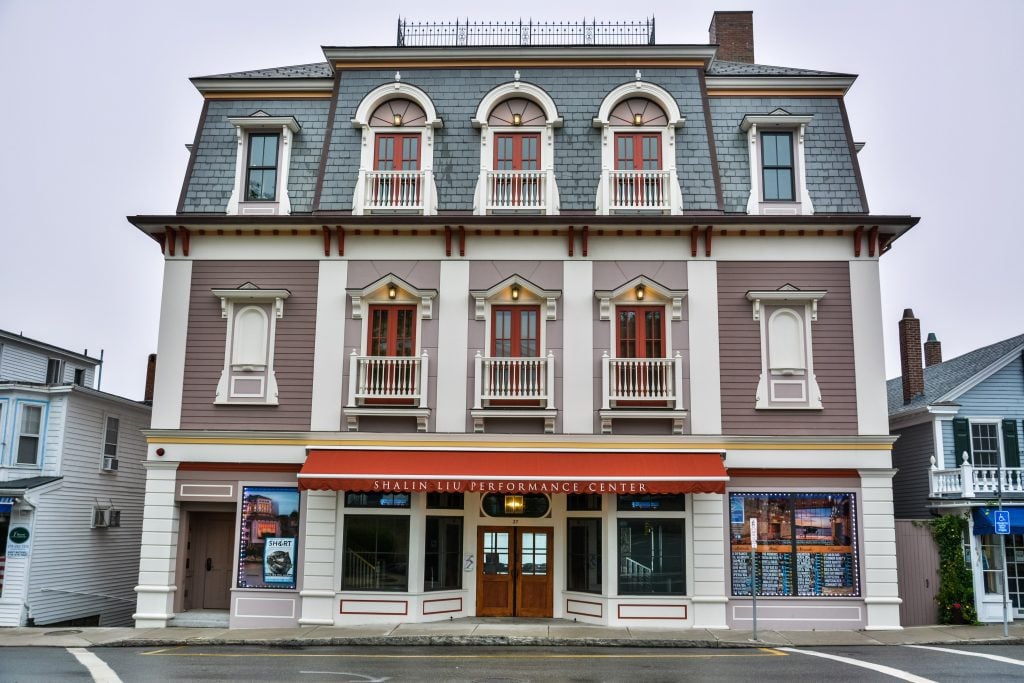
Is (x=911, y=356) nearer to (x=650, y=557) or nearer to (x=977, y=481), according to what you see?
(x=977, y=481)

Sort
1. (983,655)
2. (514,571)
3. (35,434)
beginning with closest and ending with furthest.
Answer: (983,655) < (514,571) < (35,434)

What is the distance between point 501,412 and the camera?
2039 centimetres

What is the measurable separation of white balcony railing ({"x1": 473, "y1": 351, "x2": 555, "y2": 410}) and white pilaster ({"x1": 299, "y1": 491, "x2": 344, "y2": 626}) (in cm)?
403

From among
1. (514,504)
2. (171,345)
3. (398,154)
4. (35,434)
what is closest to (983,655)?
(514,504)

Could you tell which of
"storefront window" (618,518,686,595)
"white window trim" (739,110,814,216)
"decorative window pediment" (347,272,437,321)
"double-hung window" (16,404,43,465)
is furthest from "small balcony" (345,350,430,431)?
"double-hung window" (16,404,43,465)

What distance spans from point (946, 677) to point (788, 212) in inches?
435

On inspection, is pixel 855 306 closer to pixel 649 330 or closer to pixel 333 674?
pixel 649 330

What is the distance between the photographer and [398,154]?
22.1 meters

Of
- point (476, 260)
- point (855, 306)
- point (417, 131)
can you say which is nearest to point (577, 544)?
point (476, 260)

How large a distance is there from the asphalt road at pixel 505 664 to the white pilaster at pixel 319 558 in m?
2.42

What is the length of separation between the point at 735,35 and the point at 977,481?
44.8 ft

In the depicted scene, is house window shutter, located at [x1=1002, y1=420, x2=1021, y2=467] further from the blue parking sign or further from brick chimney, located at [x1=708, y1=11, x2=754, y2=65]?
brick chimney, located at [x1=708, y1=11, x2=754, y2=65]

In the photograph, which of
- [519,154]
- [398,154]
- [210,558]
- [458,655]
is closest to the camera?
[458,655]

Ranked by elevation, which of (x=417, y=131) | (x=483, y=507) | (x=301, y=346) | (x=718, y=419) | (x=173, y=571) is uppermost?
(x=417, y=131)
